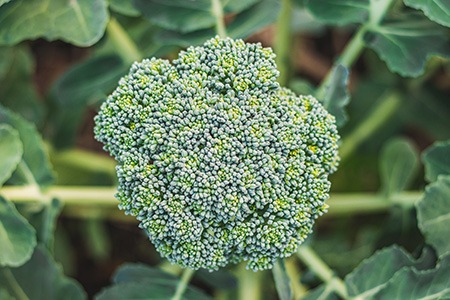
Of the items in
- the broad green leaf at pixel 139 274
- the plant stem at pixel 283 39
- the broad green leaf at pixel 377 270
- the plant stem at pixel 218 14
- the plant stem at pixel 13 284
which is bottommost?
the plant stem at pixel 13 284

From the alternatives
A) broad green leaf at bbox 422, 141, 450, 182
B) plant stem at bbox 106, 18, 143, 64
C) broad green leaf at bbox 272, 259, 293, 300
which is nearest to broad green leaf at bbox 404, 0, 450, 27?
broad green leaf at bbox 422, 141, 450, 182

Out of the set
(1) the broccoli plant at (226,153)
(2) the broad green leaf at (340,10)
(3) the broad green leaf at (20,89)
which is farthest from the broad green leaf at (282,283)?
(3) the broad green leaf at (20,89)

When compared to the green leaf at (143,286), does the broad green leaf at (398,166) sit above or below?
above

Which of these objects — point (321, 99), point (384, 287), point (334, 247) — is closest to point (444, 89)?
point (334, 247)

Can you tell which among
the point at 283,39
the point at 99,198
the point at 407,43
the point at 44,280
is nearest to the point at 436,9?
the point at 407,43

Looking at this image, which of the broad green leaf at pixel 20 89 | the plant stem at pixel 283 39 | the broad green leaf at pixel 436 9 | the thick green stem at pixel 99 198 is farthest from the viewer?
the broad green leaf at pixel 20 89

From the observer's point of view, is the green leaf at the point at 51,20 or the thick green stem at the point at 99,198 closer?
the green leaf at the point at 51,20

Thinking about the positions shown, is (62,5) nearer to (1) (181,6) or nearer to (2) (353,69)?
(1) (181,6)

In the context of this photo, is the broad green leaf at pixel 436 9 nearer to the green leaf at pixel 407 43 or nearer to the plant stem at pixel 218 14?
the green leaf at pixel 407 43

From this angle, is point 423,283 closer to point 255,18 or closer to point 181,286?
point 181,286
